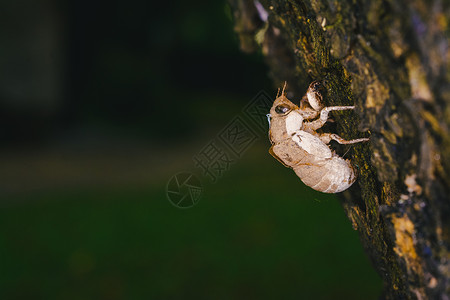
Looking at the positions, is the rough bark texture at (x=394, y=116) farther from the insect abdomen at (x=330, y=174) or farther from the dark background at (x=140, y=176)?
the dark background at (x=140, y=176)

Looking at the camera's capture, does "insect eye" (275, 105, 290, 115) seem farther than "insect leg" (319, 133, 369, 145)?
Yes

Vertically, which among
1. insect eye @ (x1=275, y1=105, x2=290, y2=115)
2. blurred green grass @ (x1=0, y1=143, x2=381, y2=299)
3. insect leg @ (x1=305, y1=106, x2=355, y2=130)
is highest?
A: insect eye @ (x1=275, y1=105, x2=290, y2=115)

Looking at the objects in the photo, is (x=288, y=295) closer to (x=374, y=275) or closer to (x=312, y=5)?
(x=374, y=275)

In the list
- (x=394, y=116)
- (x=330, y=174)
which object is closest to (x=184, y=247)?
(x=330, y=174)

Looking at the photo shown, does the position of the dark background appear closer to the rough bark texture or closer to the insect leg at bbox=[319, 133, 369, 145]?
the insect leg at bbox=[319, 133, 369, 145]

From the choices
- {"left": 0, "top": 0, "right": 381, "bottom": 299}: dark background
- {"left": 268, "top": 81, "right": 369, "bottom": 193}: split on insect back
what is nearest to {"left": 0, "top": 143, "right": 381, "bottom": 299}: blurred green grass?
{"left": 0, "top": 0, "right": 381, "bottom": 299}: dark background

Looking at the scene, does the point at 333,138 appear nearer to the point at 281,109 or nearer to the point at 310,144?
the point at 310,144
